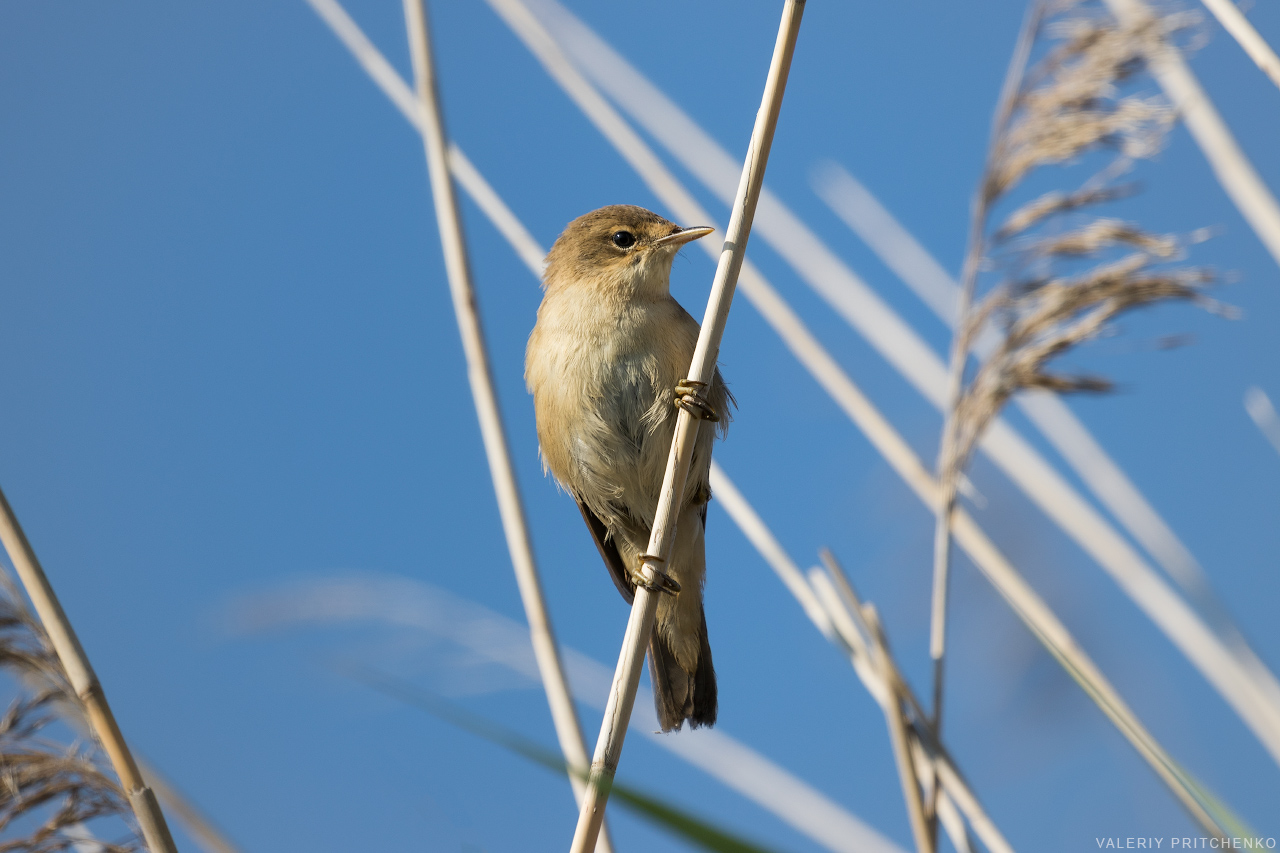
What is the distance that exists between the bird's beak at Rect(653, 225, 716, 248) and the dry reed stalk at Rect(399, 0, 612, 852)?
0.58 meters

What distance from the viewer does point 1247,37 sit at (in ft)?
7.30

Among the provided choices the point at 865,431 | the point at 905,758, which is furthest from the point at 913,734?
the point at 865,431

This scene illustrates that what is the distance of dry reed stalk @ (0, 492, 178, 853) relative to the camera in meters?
1.78

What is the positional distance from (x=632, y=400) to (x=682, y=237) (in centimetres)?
51

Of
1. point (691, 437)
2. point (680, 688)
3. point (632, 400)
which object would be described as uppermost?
point (632, 400)

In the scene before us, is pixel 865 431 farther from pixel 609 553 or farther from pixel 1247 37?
pixel 1247 37

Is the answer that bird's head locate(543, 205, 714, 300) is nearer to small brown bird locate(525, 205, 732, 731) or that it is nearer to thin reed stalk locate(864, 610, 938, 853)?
small brown bird locate(525, 205, 732, 731)

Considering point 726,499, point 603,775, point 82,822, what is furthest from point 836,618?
point 82,822

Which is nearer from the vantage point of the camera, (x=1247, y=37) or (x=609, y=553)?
(x=1247, y=37)

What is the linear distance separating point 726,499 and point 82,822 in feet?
5.91

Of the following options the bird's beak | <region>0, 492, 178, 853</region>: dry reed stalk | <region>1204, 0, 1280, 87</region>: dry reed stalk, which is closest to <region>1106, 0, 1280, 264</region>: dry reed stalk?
<region>1204, 0, 1280, 87</region>: dry reed stalk

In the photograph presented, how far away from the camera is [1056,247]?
2.77 metres

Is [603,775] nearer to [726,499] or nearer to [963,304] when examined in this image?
[726,499]

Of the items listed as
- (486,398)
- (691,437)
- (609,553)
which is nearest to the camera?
(691,437)
